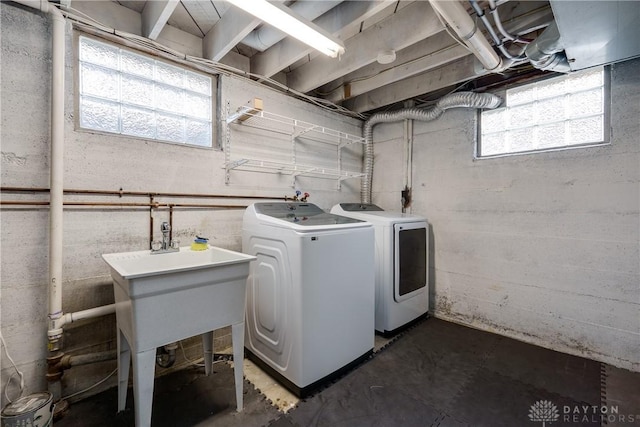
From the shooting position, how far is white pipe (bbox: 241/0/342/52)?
5.83 feet

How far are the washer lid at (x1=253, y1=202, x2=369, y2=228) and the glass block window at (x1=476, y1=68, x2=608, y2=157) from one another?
1.73 meters

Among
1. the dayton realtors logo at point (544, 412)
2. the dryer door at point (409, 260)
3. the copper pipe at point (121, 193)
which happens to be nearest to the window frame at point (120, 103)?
the copper pipe at point (121, 193)

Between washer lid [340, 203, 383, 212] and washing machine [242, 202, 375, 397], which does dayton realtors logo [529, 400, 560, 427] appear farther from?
washer lid [340, 203, 383, 212]

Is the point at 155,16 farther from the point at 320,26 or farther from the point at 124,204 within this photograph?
the point at 124,204

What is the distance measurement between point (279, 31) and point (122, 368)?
2478mm

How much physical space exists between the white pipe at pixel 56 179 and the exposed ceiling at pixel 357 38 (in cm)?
40

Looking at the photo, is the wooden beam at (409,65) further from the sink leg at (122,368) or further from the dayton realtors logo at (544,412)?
the sink leg at (122,368)

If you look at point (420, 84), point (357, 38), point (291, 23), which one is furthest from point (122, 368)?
point (420, 84)

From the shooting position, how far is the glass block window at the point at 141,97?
1.82 meters

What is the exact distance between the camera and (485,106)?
2604 millimetres

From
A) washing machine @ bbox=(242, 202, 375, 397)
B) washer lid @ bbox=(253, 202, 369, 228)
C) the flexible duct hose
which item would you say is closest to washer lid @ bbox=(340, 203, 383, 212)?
the flexible duct hose

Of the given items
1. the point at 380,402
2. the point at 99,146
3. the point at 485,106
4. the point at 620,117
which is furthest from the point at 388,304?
the point at 99,146

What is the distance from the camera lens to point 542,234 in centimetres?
241

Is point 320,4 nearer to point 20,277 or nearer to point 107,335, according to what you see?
point 20,277
